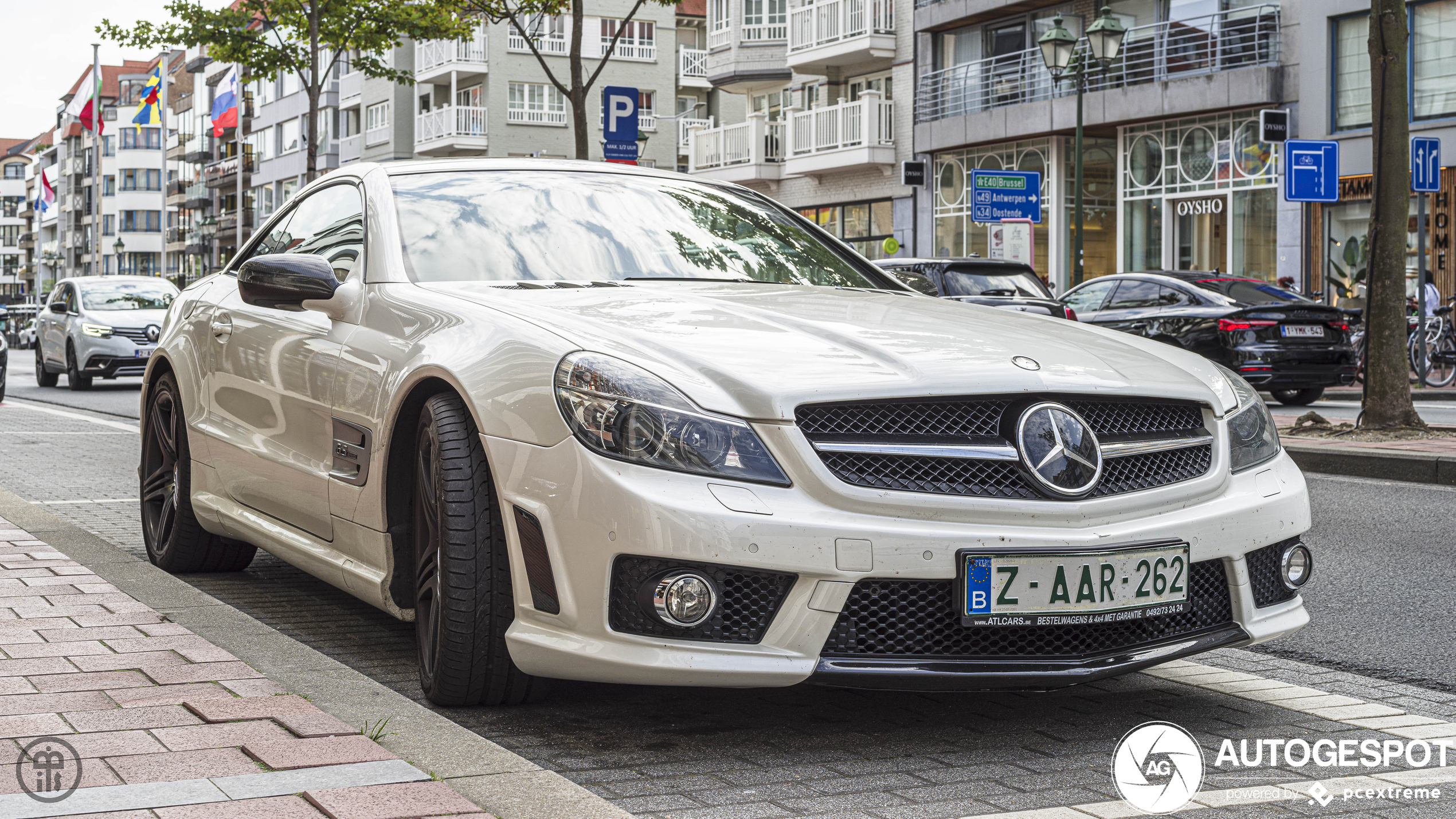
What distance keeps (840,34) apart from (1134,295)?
20685 millimetres

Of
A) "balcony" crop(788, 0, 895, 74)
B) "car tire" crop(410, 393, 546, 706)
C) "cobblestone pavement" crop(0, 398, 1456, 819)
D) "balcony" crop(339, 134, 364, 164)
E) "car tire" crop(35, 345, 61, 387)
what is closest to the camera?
"cobblestone pavement" crop(0, 398, 1456, 819)

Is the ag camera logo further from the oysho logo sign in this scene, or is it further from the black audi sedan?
the oysho logo sign

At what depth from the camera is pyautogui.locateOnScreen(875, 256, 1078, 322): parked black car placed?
15062 millimetres

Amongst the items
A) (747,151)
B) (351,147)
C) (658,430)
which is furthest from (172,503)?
(351,147)

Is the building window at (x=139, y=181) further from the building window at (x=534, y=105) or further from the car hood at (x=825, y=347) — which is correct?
the car hood at (x=825, y=347)

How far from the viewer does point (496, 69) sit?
57719 mm

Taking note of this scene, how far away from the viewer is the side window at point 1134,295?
18328 mm

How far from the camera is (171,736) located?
3.40 meters

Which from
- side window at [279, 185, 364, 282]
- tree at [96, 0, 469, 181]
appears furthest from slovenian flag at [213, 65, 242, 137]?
side window at [279, 185, 364, 282]

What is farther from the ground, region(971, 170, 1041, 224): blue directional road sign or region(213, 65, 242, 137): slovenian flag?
region(213, 65, 242, 137): slovenian flag

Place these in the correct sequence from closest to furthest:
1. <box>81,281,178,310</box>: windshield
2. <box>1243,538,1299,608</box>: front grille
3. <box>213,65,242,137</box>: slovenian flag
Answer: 1. <box>1243,538,1299,608</box>: front grille
2. <box>81,281,178,310</box>: windshield
3. <box>213,65,242,137</box>: slovenian flag

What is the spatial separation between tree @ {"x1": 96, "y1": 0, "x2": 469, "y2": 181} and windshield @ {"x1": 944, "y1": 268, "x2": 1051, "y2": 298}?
47.2ft

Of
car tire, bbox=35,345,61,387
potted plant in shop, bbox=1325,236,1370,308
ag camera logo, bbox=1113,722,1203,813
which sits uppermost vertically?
potted plant in shop, bbox=1325,236,1370,308

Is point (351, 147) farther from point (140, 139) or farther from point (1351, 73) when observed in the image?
point (140, 139)
